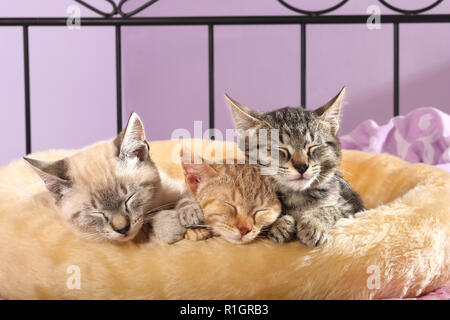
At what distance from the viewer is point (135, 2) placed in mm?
1489

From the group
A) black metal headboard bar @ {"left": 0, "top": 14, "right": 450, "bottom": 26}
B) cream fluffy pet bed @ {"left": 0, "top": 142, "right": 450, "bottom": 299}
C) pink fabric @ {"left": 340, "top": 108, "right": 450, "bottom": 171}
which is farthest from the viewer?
pink fabric @ {"left": 340, "top": 108, "right": 450, "bottom": 171}

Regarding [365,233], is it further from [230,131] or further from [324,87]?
[324,87]

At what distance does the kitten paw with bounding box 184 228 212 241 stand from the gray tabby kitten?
0.38ft

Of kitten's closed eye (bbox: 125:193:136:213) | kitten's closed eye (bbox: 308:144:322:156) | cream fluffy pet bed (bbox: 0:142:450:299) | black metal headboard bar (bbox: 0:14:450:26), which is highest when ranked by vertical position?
black metal headboard bar (bbox: 0:14:450:26)

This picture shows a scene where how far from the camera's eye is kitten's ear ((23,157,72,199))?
86 cm

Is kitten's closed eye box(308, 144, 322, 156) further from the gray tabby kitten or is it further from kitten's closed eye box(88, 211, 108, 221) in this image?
kitten's closed eye box(88, 211, 108, 221)

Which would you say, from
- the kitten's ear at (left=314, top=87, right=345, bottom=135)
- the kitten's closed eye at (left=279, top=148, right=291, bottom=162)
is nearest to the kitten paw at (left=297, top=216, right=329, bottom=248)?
the kitten's closed eye at (left=279, top=148, right=291, bottom=162)

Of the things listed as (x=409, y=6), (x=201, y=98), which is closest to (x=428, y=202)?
(x=201, y=98)

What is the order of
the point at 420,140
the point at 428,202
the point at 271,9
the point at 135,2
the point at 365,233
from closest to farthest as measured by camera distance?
the point at 365,233 < the point at 428,202 < the point at 135,2 < the point at 420,140 < the point at 271,9

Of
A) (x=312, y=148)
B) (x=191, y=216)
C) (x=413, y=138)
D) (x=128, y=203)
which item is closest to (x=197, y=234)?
(x=191, y=216)

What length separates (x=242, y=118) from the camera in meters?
0.89

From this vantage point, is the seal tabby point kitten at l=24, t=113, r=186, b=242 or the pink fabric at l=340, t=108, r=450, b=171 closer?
the seal tabby point kitten at l=24, t=113, r=186, b=242

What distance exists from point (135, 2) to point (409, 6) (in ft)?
3.88

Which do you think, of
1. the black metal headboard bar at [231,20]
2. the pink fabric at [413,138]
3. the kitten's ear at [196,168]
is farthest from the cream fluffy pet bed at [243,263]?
the pink fabric at [413,138]
